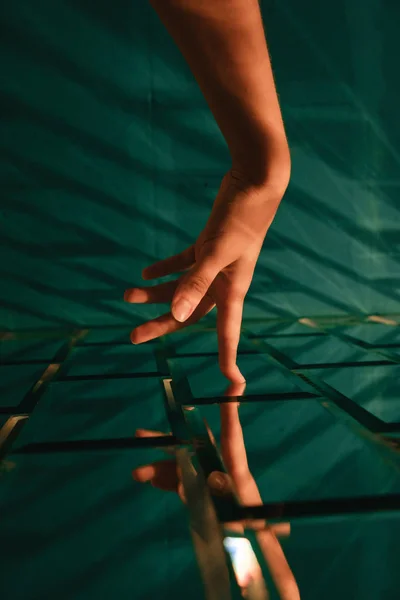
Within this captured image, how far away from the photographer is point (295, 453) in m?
0.67

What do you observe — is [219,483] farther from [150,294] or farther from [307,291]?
[307,291]

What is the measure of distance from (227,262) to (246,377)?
0.34 m

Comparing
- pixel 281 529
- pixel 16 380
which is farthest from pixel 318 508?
pixel 16 380

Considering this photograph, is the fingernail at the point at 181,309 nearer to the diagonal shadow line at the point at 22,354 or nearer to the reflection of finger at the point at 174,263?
the reflection of finger at the point at 174,263

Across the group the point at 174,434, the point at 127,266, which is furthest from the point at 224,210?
the point at 127,266

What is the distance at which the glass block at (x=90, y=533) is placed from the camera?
41cm

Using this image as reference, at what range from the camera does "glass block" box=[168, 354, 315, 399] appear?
92cm

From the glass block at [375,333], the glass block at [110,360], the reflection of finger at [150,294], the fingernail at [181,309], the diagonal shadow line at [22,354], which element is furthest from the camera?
the glass block at [375,333]

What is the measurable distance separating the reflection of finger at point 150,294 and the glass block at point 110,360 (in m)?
0.24

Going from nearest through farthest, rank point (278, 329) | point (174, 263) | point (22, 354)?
point (174, 263) < point (22, 354) < point (278, 329)

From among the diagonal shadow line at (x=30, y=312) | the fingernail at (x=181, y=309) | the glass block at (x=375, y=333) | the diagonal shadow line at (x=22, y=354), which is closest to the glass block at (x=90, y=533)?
the fingernail at (x=181, y=309)

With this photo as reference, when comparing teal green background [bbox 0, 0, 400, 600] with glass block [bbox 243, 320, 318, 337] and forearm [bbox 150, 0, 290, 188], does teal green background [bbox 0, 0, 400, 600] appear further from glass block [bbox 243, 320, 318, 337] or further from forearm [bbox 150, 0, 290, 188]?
forearm [bbox 150, 0, 290, 188]

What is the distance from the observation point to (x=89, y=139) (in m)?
1.80

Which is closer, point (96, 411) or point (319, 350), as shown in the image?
point (96, 411)
